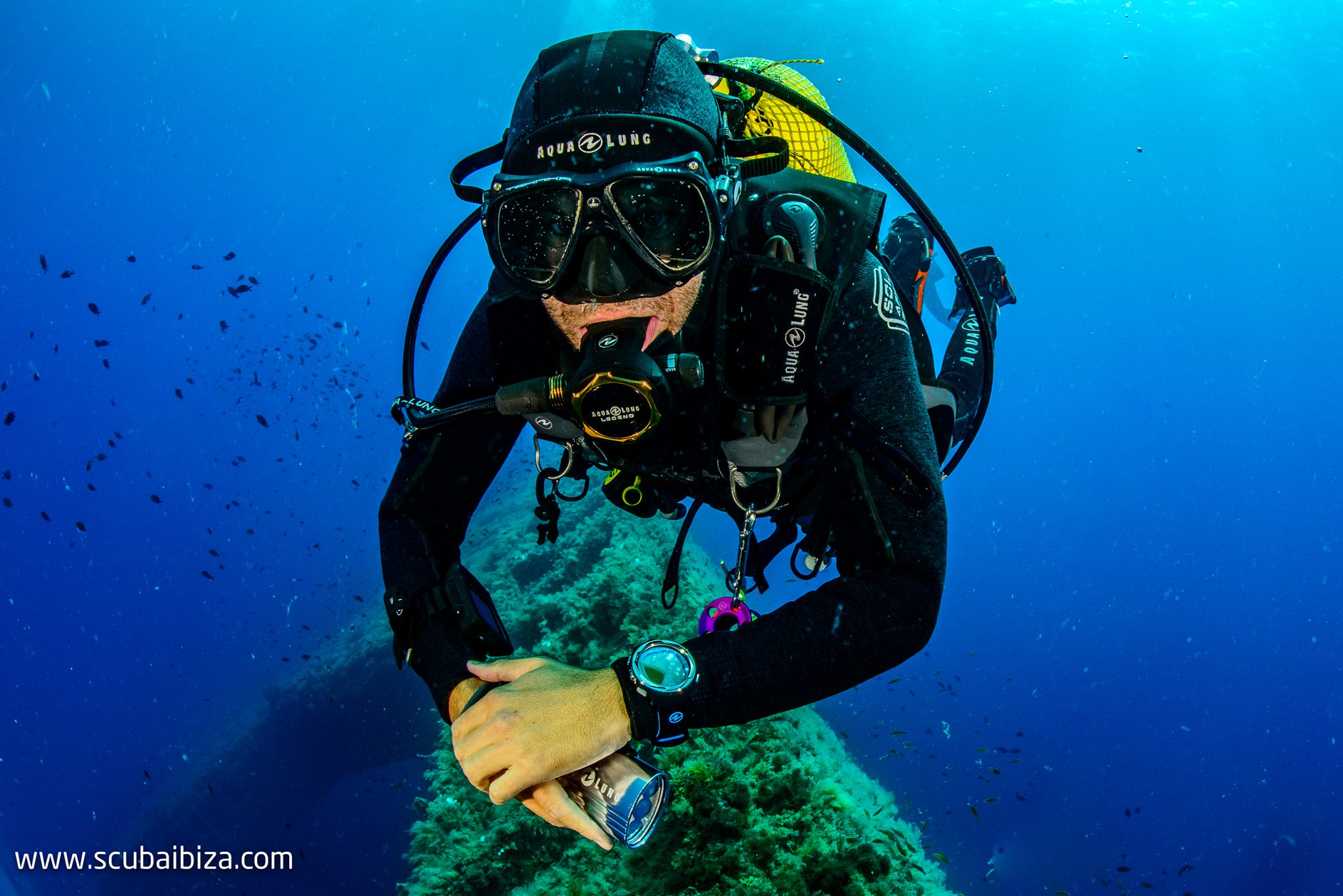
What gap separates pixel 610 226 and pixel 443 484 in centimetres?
136

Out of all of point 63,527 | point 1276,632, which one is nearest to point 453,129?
point 63,527

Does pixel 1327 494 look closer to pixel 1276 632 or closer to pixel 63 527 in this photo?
pixel 1276 632

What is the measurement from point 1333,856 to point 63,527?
107 metres

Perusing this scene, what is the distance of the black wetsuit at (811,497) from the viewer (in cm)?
175

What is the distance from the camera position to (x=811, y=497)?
2879 millimetres

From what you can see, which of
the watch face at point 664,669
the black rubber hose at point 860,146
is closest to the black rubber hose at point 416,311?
the black rubber hose at point 860,146

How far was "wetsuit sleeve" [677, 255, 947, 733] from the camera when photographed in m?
1.73

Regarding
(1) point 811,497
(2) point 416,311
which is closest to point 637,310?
(1) point 811,497

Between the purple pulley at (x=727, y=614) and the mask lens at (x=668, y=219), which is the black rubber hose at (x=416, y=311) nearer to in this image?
the mask lens at (x=668, y=219)

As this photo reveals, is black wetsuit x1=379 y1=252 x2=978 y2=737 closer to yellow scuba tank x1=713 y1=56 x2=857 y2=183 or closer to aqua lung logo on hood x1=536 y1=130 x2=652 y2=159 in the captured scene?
aqua lung logo on hood x1=536 y1=130 x2=652 y2=159

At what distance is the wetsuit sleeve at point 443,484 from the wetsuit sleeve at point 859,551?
121 cm

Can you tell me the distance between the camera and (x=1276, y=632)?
62.6 m

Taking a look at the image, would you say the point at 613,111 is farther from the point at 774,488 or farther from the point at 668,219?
the point at 774,488

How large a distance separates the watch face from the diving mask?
1.26 m
